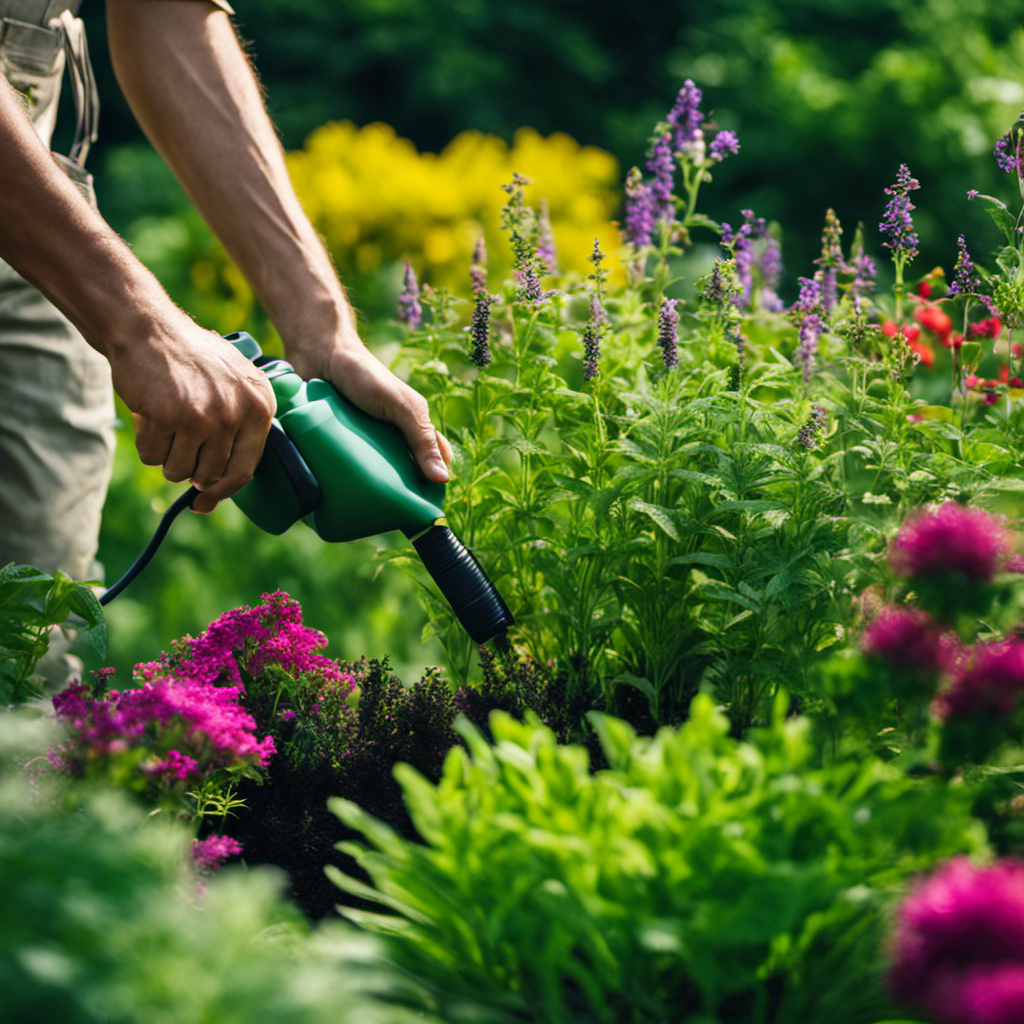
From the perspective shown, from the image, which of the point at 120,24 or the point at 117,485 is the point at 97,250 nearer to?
the point at 120,24

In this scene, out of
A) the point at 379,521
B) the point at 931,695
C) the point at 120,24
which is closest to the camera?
the point at 931,695

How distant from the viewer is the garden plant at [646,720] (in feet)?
2.36

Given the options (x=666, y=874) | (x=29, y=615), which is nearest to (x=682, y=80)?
(x=29, y=615)

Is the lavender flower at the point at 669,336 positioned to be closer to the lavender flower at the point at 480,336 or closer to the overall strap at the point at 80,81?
the lavender flower at the point at 480,336

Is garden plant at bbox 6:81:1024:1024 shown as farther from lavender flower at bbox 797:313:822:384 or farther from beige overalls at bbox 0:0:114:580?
beige overalls at bbox 0:0:114:580

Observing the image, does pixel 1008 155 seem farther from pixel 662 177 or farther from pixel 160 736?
pixel 160 736

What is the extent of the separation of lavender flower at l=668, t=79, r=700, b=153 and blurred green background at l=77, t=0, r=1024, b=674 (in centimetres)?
311

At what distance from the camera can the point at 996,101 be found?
5977mm

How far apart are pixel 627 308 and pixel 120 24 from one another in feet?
3.21

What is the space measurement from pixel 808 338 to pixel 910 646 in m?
0.84

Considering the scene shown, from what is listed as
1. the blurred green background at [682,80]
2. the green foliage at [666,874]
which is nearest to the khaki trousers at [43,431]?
the green foliage at [666,874]

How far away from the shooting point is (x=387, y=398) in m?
1.49

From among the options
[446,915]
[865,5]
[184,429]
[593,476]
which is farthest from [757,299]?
[865,5]

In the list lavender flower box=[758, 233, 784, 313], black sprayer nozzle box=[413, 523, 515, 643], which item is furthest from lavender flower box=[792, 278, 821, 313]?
black sprayer nozzle box=[413, 523, 515, 643]
